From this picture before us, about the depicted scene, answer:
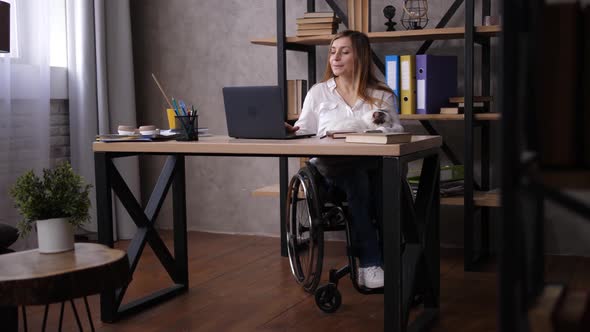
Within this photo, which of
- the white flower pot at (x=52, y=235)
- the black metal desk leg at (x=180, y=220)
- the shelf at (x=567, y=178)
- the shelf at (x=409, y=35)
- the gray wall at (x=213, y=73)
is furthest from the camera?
the gray wall at (x=213, y=73)

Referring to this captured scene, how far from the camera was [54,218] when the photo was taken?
218 cm

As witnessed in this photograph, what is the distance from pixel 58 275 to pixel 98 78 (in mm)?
2633

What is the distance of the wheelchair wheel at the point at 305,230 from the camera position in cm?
274

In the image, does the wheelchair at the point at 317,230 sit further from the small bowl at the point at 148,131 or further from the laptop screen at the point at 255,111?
the small bowl at the point at 148,131

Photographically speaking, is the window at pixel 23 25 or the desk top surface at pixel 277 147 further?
the window at pixel 23 25

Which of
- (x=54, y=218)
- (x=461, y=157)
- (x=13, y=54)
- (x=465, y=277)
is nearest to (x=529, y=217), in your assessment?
(x=54, y=218)

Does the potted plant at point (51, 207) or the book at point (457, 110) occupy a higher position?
the book at point (457, 110)

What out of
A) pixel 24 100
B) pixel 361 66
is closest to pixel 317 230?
pixel 361 66

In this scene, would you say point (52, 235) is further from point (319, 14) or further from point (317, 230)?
point (319, 14)

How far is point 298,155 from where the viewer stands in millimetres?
2410

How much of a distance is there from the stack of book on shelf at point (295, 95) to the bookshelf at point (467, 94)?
0.32 ft

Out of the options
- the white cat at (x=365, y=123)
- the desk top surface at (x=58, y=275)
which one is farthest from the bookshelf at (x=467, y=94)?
the desk top surface at (x=58, y=275)

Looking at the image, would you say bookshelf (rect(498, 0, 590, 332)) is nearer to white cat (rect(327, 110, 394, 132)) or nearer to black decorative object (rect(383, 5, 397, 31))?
white cat (rect(327, 110, 394, 132))

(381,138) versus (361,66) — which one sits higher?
(361,66)
